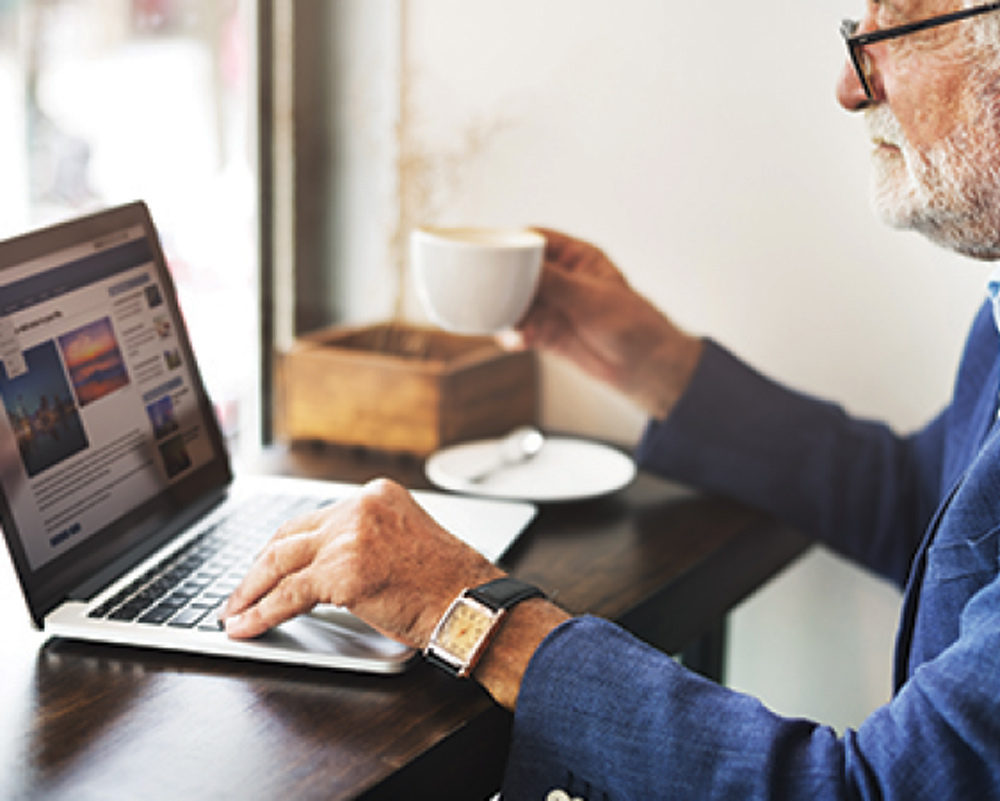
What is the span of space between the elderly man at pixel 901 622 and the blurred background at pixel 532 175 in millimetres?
284

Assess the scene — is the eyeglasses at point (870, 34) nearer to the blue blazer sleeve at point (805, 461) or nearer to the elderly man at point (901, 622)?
the elderly man at point (901, 622)

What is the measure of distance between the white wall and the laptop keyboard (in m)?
0.62

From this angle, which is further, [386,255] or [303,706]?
[386,255]

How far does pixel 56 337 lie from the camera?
0.95 metres

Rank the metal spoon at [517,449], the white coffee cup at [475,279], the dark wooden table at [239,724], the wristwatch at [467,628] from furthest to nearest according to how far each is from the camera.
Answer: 1. the metal spoon at [517,449]
2. the white coffee cup at [475,279]
3. the wristwatch at [467,628]
4. the dark wooden table at [239,724]

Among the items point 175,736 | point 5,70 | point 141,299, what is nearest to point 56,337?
point 141,299

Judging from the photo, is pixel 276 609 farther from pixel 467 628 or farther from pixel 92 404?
pixel 92 404

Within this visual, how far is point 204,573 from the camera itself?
0.98m

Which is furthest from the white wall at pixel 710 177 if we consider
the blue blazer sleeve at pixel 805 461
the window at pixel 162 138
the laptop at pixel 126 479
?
the laptop at pixel 126 479

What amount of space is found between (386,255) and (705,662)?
74 cm

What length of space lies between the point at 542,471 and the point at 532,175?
0.47 m

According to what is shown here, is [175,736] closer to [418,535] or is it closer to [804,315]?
[418,535]

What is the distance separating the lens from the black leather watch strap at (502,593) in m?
0.85

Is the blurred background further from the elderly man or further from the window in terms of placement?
the elderly man
